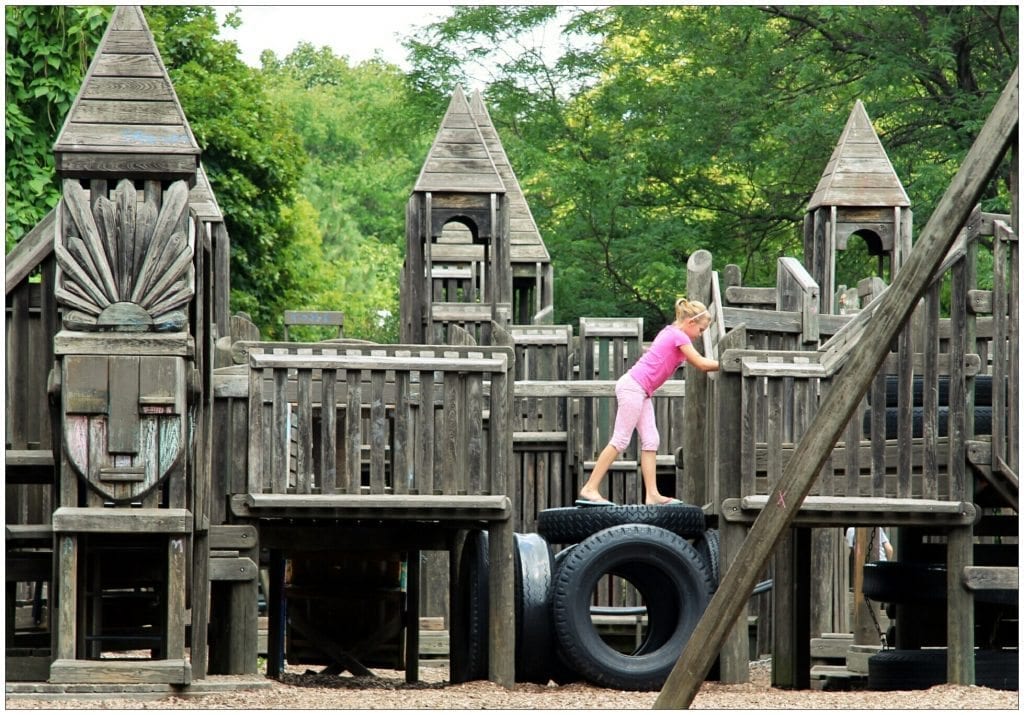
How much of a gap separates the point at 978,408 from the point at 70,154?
247 inches

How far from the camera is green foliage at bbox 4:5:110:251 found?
23109 mm

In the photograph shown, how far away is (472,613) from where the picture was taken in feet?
39.3

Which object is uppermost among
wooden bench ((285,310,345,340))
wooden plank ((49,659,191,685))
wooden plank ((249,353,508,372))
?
wooden bench ((285,310,345,340))

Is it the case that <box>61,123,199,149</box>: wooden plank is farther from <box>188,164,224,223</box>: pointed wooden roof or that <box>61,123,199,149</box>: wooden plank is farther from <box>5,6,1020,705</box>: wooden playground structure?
<box>188,164,224,223</box>: pointed wooden roof

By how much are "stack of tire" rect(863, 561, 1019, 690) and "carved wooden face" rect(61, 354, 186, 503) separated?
5.22 metres

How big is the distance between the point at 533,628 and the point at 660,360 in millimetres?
2209

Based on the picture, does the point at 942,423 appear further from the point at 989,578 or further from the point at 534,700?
the point at 534,700

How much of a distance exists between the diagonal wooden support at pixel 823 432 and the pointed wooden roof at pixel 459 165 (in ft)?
45.4

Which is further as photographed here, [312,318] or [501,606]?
[312,318]

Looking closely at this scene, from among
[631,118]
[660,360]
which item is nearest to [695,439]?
[660,360]

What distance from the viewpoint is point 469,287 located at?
1084 inches

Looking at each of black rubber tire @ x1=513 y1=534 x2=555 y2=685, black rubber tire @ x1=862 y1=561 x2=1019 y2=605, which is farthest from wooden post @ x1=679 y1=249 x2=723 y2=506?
black rubber tire @ x1=513 y1=534 x2=555 y2=685

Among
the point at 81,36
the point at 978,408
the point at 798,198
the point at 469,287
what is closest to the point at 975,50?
the point at 798,198

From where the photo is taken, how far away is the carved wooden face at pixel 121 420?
9617 millimetres
